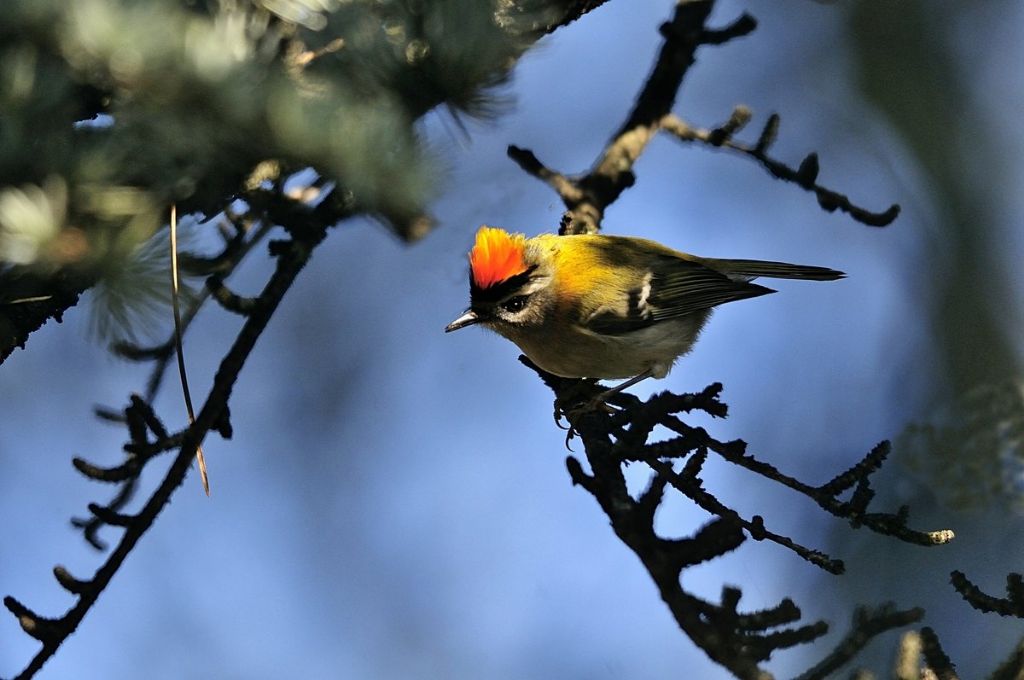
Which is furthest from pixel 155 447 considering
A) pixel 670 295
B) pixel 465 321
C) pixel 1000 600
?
pixel 670 295

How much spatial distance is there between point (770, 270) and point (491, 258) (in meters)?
1.02

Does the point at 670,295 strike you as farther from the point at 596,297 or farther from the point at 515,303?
the point at 515,303

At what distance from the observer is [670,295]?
A: 10.5 ft

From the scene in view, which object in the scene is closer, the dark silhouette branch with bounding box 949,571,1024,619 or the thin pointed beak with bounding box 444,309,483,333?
the dark silhouette branch with bounding box 949,571,1024,619

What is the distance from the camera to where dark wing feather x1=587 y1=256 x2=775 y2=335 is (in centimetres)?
307

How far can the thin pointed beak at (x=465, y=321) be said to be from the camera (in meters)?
2.97

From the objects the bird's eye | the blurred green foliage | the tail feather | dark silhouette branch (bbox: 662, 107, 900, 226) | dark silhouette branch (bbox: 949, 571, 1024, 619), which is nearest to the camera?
the blurred green foliage

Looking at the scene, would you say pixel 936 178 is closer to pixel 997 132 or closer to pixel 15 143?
pixel 997 132

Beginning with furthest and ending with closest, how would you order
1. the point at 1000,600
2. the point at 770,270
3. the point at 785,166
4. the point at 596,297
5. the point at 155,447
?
1. the point at 770,270
2. the point at 596,297
3. the point at 785,166
4. the point at 155,447
5. the point at 1000,600

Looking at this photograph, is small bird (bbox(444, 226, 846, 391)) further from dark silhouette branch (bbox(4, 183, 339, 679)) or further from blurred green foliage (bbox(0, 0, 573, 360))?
blurred green foliage (bbox(0, 0, 573, 360))

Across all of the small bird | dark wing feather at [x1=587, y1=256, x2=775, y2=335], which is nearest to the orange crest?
the small bird

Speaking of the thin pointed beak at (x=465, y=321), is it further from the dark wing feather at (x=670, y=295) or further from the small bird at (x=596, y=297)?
the dark wing feather at (x=670, y=295)

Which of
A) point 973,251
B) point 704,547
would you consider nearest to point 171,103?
point 704,547

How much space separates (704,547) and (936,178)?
4.89 metres
